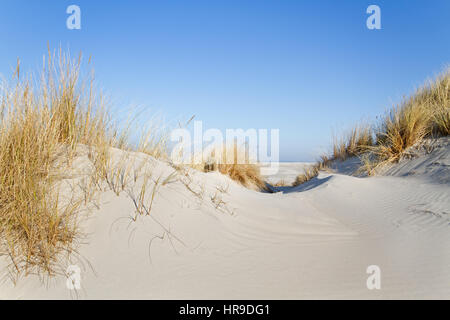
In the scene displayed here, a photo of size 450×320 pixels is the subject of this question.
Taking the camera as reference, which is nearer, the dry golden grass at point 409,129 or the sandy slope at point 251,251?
the sandy slope at point 251,251

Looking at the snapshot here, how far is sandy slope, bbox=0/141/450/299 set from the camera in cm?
148

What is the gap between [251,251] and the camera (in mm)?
1939

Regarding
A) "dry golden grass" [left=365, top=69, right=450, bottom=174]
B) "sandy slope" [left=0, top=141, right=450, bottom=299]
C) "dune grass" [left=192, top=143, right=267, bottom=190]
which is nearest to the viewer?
"sandy slope" [left=0, top=141, right=450, bottom=299]

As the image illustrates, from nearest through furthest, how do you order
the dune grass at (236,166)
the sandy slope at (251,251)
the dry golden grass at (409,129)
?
the sandy slope at (251,251) < the dry golden grass at (409,129) < the dune grass at (236,166)

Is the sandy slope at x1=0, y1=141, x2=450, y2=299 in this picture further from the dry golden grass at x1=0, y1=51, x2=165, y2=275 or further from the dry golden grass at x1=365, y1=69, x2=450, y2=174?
the dry golden grass at x1=365, y1=69, x2=450, y2=174

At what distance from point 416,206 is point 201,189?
240 cm

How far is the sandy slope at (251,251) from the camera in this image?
4.84 feet

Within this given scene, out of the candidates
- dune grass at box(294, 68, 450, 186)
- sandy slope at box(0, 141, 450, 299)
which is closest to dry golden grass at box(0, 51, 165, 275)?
sandy slope at box(0, 141, 450, 299)

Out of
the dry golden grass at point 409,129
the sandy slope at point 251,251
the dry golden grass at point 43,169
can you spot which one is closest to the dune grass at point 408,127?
the dry golden grass at point 409,129

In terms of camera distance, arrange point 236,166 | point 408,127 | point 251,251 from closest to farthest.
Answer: point 251,251
point 408,127
point 236,166

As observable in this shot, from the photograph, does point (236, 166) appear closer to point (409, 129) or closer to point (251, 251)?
point (409, 129)

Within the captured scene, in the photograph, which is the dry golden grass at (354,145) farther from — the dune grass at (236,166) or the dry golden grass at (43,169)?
the dry golden grass at (43,169)

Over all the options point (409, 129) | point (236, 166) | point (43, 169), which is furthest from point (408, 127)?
point (43, 169)
